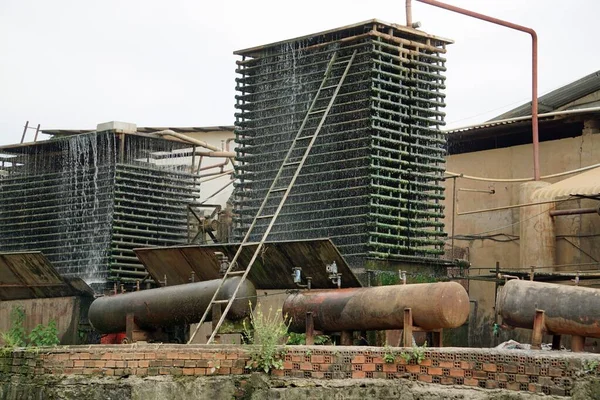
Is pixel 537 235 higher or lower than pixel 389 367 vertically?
higher

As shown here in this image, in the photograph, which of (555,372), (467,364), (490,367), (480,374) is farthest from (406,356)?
(555,372)

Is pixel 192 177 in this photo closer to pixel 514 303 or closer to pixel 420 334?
pixel 420 334

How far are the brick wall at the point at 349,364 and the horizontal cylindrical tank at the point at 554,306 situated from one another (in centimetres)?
156

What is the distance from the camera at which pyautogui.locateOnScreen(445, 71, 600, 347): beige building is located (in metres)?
20.5

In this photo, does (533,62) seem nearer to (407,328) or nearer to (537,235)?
(537,235)

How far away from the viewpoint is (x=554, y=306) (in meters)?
12.3

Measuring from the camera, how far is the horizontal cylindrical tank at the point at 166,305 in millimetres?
16109

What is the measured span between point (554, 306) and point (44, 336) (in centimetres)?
1133

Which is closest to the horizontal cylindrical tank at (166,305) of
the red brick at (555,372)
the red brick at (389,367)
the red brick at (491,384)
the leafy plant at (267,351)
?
the leafy plant at (267,351)

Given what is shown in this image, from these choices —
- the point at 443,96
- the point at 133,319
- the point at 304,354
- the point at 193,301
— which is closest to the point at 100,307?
the point at 133,319

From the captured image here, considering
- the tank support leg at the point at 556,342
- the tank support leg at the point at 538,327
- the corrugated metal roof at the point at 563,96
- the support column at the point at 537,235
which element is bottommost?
the tank support leg at the point at 556,342

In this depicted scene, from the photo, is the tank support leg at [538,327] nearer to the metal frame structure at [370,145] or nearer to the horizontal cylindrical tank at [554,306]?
the horizontal cylindrical tank at [554,306]

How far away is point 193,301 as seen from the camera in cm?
1688

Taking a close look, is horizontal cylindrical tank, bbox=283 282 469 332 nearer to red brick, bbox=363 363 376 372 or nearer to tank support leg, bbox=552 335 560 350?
tank support leg, bbox=552 335 560 350
